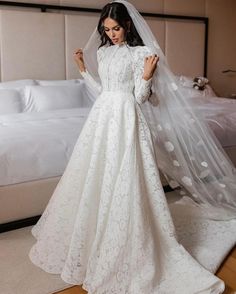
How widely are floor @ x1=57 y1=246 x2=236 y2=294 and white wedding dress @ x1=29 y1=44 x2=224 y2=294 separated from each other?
45 millimetres

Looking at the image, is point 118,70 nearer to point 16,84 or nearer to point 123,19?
point 123,19

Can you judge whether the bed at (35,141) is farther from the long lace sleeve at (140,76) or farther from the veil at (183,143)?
the long lace sleeve at (140,76)

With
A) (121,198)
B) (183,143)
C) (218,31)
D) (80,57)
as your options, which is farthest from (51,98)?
(218,31)

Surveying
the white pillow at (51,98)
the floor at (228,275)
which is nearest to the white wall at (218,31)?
the white pillow at (51,98)

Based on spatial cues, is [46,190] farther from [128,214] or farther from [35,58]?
[35,58]

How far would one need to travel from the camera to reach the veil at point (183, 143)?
1.92 metres

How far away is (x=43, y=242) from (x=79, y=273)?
1.03 ft

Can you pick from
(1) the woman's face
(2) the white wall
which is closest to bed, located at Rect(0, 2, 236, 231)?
(2) the white wall

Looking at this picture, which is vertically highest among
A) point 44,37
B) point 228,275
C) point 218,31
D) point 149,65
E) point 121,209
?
point 218,31

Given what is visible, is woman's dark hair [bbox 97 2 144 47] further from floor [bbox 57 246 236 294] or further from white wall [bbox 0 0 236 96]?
white wall [bbox 0 0 236 96]

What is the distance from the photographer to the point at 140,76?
1.73m

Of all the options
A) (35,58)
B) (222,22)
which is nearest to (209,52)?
(222,22)

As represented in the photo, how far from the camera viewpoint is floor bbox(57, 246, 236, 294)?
1.71m

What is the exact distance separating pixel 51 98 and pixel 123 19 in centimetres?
184
